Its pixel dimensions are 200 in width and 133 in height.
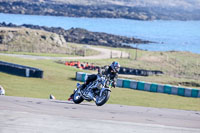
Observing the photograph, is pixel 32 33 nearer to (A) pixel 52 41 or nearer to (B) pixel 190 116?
(A) pixel 52 41

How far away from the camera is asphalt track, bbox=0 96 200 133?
44.5ft

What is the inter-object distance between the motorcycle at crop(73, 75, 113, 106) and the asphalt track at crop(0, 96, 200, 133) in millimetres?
443

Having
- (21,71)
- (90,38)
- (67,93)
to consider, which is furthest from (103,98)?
(90,38)

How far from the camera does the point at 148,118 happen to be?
17109 millimetres

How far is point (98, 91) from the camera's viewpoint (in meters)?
18.1

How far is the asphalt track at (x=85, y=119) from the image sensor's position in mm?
13562

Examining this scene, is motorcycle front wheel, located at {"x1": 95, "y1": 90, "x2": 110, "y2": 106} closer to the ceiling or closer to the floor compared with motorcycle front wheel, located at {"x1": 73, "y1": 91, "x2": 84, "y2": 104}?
closer to the ceiling

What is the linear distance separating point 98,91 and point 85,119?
9.38 ft

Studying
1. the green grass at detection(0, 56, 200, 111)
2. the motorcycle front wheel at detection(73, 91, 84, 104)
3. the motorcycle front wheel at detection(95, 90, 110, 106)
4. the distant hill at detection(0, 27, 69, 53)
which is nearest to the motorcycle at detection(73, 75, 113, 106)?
the motorcycle front wheel at detection(95, 90, 110, 106)

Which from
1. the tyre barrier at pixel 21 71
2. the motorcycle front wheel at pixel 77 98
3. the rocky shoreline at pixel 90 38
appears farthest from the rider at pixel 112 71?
the rocky shoreline at pixel 90 38

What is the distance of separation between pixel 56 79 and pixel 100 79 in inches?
806

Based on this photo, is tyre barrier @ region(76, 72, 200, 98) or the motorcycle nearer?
the motorcycle

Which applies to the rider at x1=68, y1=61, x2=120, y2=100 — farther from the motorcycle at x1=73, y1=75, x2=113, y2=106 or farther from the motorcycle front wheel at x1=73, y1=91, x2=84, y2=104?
the motorcycle front wheel at x1=73, y1=91, x2=84, y2=104

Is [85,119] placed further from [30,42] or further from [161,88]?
[30,42]
